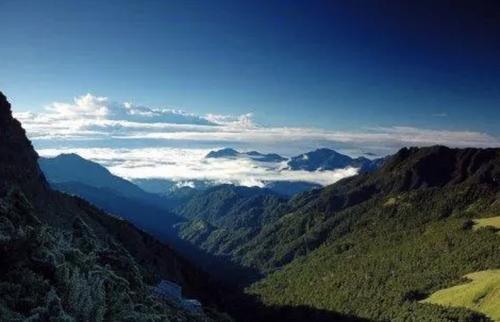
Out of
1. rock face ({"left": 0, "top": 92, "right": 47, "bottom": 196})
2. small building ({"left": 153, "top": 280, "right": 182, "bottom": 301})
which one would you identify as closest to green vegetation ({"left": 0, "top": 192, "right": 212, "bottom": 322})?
small building ({"left": 153, "top": 280, "right": 182, "bottom": 301})

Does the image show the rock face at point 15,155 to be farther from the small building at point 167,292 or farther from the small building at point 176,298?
the small building at point 176,298

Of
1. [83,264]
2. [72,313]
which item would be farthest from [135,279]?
[72,313]

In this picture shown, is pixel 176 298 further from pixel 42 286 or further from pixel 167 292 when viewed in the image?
pixel 42 286

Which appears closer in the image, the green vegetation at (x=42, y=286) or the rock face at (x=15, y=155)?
the green vegetation at (x=42, y=286)

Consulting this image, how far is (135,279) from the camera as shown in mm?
96375

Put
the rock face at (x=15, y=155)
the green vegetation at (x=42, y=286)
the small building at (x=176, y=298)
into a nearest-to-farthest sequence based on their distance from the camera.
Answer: the green vegetation at (x=42, y=286)
the small building at (x=176, y=298)
the rock face at (x=15, y=155)

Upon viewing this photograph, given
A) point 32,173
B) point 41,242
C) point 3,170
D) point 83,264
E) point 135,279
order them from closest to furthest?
point 41,242 < point 83,264 < point 135,279 < point 3,170 < point 32,173

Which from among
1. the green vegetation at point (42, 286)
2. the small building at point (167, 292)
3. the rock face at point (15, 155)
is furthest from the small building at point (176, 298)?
the green vegetation at point (42, 286)

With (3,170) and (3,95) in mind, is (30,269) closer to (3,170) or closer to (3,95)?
(3,170)

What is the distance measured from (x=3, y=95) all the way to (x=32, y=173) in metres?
26.5

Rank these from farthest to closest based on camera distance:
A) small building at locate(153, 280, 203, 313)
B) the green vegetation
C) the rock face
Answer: the rock face → small building at locate(153, 280, 203, 313) → the green vegetation

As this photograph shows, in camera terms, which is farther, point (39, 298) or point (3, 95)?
point (3, 95)

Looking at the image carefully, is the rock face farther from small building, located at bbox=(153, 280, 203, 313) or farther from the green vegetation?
the green vegetation

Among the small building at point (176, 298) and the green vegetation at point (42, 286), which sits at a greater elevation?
the green vegetation at point (42, 286)
